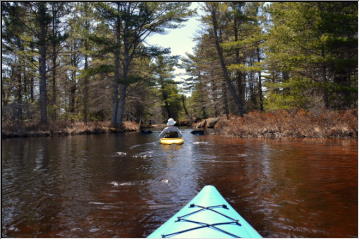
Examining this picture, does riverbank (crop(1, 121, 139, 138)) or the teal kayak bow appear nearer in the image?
the teal kayak bow

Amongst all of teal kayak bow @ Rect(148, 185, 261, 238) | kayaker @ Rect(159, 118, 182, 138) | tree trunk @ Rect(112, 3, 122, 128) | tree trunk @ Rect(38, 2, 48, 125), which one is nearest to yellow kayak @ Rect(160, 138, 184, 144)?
kayaker @ Rect(159, 118, 182, 138)

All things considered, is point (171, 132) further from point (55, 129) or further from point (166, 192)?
point (55, 129)

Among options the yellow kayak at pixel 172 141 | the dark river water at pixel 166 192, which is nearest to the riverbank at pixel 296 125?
the dark river water at pixel 166 192

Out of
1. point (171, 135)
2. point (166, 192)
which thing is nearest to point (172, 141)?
point (171, 135)

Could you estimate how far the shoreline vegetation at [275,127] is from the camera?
52.9 feet

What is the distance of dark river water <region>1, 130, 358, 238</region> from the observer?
15.9 feet

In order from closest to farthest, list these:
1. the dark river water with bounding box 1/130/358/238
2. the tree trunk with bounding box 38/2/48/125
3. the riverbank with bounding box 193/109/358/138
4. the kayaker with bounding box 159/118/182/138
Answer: the dark river water with bounding box 1/130/358/238 → the riverbank with bounding box 193/109/358/138 → the kayaker with bounding box 159/118/182/138 → the tree trunk with bounding box 38/2/48/125

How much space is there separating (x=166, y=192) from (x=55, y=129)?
20545 mm

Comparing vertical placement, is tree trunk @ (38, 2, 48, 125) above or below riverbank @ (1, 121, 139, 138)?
above

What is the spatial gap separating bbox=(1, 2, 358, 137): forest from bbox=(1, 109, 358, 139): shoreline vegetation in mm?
599

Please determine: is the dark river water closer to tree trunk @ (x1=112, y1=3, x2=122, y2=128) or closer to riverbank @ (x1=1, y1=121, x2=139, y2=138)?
riverbank @ (x1=1, y1=121, x2=139, y2=138)

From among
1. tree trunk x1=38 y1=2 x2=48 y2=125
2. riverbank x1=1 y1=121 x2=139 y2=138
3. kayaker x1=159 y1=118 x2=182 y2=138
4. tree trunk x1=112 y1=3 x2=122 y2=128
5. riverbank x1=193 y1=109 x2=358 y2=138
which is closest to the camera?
riverbank x1=193 y1=109 x2=358 y2=138

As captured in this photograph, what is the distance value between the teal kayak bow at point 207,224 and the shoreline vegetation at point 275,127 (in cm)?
1328

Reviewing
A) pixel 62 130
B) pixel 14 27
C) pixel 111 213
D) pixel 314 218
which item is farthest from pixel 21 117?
pixel 314 218
